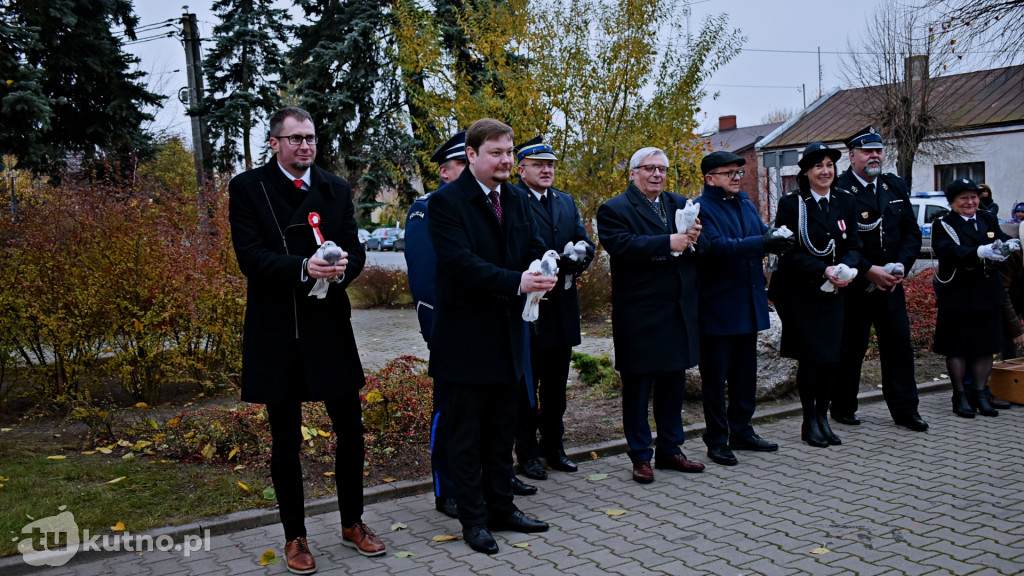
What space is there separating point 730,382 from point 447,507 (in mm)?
2443

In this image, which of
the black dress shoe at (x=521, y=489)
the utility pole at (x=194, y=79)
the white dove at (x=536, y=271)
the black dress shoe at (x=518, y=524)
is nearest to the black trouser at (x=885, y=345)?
the black dress shoe at (x=521, y=489)

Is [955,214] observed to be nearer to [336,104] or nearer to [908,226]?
[908,226]

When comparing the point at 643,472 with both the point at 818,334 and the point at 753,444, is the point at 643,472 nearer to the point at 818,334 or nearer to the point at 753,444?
the point at 753,444

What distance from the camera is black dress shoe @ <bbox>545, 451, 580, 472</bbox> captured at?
581 centimetres

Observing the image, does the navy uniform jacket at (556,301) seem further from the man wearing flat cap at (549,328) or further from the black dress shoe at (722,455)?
the black dress shoe at (722,455)

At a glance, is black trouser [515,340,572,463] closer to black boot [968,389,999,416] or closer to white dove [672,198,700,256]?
white dove [672,198,700,256]

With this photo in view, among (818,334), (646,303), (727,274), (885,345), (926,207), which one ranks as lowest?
(885,345)

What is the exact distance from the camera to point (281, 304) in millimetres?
4090

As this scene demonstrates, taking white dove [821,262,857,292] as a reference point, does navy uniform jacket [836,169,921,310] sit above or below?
above

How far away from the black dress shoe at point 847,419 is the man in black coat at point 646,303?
6.33ft

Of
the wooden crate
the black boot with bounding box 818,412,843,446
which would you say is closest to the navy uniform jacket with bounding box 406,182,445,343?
the black boot with bounding box 818,412,843,446

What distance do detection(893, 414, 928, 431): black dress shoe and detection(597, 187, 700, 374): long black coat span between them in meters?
2.26

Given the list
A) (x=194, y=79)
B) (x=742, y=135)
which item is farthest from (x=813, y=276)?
(x=742, y=135)

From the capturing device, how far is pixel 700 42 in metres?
12.1
